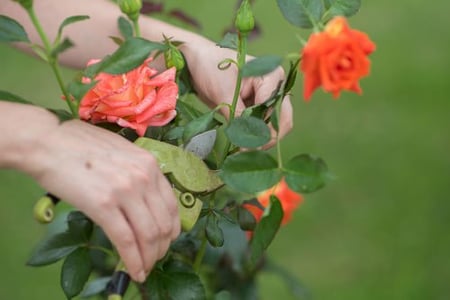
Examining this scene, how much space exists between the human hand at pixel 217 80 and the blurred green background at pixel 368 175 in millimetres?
1420

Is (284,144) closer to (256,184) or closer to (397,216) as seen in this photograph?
(397,216)

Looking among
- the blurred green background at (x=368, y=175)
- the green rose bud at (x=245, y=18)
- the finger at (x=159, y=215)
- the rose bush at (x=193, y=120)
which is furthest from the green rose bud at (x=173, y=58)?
the blurred green background at (x=368, y=175)

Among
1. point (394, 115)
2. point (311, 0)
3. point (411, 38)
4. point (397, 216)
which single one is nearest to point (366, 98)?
point (394, 115)

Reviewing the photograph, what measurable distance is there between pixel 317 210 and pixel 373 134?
0.45 meters

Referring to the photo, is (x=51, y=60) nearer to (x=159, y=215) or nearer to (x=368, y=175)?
(x=159, y=215)

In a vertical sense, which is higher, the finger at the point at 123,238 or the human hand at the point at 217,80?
the finger at the point at 123,238

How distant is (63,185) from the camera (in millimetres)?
748

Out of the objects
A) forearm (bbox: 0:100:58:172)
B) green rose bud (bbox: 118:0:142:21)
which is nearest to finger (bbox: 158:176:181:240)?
forearm (bbox: 0:100:58:172)

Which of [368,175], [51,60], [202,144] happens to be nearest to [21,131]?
[51,60]

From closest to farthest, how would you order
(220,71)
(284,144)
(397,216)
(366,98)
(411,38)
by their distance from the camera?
(220,71), (397,216), (284,144), (366,98), (411,38)

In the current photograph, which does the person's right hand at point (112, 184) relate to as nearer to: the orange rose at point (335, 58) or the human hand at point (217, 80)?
the orange rose at point (335, 58)

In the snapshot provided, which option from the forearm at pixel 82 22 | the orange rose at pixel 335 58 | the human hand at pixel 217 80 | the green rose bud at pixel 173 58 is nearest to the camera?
the orange rose at pixel 335 58

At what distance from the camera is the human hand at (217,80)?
1.05m

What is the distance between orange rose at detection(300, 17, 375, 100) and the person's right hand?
0.16 meters
